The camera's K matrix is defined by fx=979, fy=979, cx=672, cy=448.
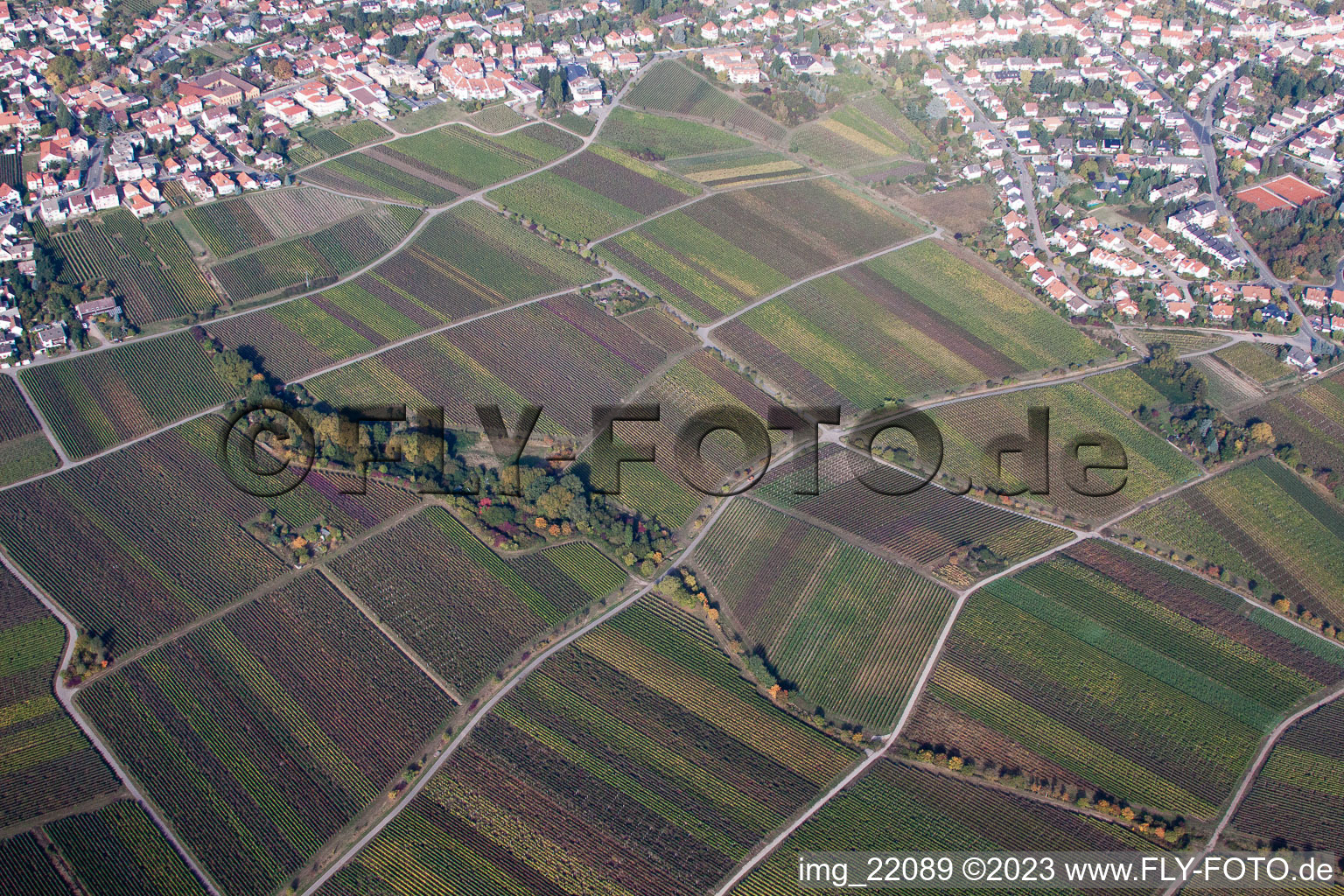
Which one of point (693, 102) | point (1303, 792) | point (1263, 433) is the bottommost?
point (1303, 792)

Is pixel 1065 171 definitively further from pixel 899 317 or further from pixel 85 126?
pixel 85 126

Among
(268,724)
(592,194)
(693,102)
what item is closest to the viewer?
(268,724)

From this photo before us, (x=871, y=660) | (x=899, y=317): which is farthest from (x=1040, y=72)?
(x=871, y=660)

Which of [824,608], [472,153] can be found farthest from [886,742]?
[472,153]

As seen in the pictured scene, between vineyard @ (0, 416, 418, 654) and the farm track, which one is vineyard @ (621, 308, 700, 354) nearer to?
the farm track

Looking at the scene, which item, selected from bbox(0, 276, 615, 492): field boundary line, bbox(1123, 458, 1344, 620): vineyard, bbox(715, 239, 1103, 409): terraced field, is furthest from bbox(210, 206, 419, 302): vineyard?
bbox(1123, 458, 1344, 620): vineyard

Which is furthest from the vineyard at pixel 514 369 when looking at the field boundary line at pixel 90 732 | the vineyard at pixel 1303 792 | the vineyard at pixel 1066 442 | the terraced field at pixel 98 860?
the vineyard at pixel 1303 792

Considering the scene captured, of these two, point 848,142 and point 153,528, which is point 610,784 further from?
point 848,142

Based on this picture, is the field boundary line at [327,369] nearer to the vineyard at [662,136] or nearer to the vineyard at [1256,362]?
the vineyard at [662,136]
